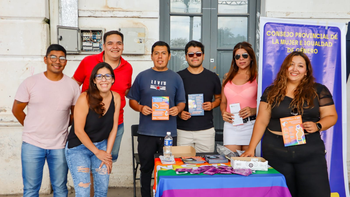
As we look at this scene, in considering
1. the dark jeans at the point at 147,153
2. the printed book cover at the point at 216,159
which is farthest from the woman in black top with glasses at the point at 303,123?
the dark jeans at the point at 147,153

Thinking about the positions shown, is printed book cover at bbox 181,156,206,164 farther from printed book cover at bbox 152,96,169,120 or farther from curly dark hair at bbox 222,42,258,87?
curly dark hair at bbox 222,42,258,87

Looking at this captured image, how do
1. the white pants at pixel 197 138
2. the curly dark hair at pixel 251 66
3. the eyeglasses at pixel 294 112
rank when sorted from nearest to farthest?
the eyeglasses at pixel 294 112 < the curly dark hair at pixel 251 66 < the white pants at pixel 197 138

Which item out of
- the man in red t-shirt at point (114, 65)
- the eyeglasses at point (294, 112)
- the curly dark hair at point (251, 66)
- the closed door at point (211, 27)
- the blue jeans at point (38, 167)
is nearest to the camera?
the eyeglasses at point (294, 112)

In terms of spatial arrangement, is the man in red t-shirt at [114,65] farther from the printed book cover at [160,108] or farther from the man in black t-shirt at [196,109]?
the man in black t-shirt at [196,109]

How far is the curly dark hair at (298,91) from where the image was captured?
242cm

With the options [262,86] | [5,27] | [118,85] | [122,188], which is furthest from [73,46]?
[262,86]

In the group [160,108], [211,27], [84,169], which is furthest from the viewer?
[211,27]

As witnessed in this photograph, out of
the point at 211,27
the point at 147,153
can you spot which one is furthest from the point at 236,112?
the point at 211,27

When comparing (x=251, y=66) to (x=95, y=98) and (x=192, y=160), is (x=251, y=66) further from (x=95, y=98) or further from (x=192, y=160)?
(x=95, y=98)

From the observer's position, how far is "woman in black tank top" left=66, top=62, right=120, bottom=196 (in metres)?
2.45

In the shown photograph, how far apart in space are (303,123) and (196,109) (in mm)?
1272

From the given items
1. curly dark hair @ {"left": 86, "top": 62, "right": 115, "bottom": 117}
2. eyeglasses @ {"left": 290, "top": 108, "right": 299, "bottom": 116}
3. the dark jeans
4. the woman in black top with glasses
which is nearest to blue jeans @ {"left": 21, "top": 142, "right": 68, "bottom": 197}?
curly dark hair @ {"left": 86, "top": 62, "right": 115, "bottom": 117}

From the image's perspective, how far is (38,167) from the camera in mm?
2652

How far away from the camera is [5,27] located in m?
4.14
